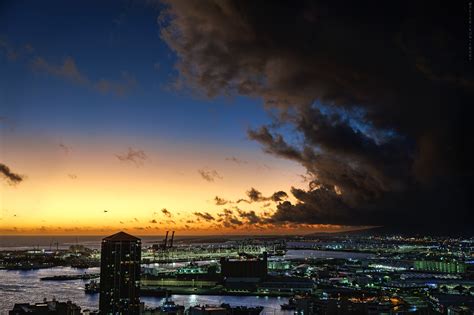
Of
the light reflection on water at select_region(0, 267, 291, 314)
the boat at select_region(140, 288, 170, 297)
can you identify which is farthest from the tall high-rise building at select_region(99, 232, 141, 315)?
the boat at select_region(140, 288, 170, 297)

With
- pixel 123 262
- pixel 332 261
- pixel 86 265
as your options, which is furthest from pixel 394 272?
pixel 86 265

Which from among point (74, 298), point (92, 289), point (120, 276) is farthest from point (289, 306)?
point (92, 289)

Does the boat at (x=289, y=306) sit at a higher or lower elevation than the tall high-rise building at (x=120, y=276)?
lower

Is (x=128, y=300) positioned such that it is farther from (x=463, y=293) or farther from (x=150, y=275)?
(x=463, y=293)

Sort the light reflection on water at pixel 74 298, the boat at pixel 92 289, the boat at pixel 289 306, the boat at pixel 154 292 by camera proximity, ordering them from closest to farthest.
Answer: the boat at pixel 289 306 → the light reflection on water at pixel 74 298 → the boat at pixel 92 289 → the boat at pixel 154 292

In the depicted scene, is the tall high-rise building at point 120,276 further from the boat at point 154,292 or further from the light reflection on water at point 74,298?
the boat at point 154,292

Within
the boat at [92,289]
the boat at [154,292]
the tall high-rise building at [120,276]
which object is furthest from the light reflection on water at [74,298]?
the tall high-rise building at [120,276]

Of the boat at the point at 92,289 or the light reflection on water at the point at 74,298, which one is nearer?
the light reflection on water at the point at 74,298

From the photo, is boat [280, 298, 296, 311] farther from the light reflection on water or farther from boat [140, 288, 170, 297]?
boat [140, 288, 170, 297]
